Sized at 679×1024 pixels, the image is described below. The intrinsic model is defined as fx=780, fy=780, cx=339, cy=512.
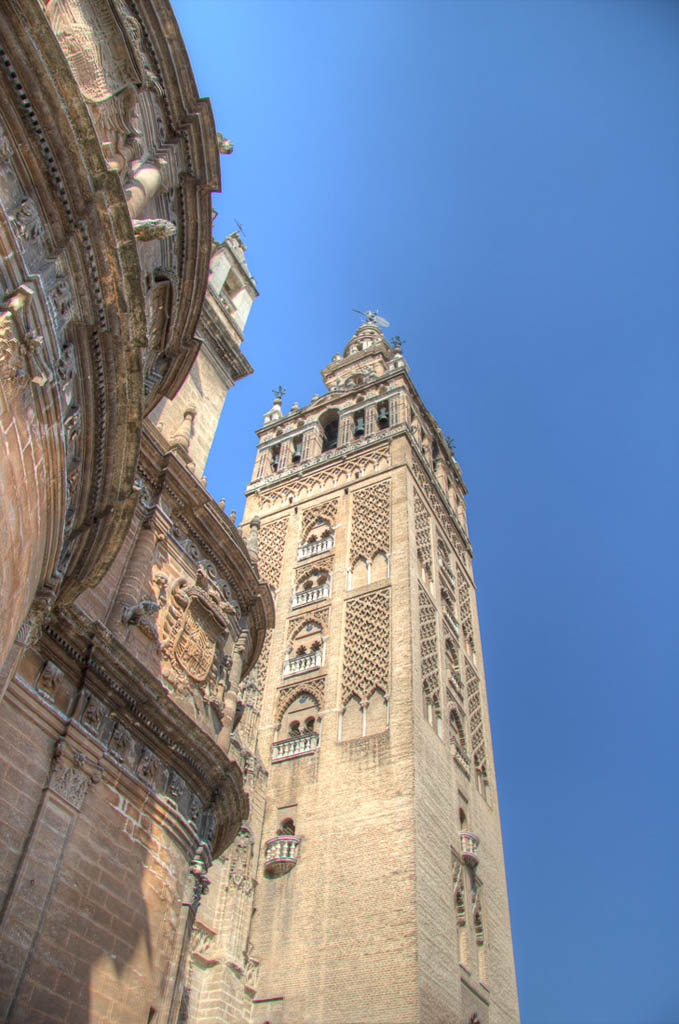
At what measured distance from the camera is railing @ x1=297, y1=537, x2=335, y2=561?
25531 mm

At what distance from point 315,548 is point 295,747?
7.42 metres

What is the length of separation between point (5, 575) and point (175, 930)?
5.66m

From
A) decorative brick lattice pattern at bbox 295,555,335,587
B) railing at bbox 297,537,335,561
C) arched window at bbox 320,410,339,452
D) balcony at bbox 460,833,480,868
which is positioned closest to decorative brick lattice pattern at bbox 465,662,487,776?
balcony at bbox 460,833,480,868

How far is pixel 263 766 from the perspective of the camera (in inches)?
794

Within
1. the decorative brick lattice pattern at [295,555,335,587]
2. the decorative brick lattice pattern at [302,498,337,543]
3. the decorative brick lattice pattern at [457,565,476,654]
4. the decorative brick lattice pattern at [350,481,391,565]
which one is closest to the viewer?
the decorative brick lattice pattern at [350,481,391,565]

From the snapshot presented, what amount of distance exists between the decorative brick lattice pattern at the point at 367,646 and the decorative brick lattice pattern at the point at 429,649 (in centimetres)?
112

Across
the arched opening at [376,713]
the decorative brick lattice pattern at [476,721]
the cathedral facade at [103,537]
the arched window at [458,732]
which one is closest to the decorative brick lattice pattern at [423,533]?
the decorative brick lattice pattern at [476,721]

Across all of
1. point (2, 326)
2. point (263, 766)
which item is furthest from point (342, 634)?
point (2, 326)

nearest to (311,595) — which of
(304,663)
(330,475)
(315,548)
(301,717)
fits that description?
(315,548)

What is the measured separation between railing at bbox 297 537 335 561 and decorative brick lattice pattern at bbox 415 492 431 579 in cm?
282

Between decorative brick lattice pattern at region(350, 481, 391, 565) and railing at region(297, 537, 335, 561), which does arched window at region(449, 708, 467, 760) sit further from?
railing at region(297, 537, 335, 561)

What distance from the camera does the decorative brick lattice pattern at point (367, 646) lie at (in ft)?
67.4

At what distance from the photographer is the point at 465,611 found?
92.8 feet

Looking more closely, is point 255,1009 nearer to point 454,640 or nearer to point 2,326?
point 454,640
